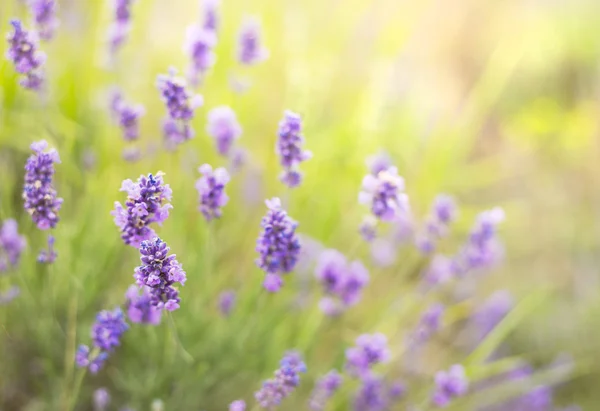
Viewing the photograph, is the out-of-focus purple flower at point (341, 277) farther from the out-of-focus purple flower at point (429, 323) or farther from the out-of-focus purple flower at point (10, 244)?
the out-of-focus purple flower at point (10, 244)

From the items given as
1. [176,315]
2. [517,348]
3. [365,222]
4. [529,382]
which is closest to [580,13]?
[517,348]

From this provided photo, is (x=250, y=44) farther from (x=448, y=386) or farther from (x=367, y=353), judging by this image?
(x=448, y=386)

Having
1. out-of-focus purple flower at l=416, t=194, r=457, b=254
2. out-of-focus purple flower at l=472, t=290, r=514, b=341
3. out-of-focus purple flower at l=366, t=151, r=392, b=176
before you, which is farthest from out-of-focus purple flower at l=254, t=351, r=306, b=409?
out-of-focus purple flower at l=472, t=290, r=514, b=341

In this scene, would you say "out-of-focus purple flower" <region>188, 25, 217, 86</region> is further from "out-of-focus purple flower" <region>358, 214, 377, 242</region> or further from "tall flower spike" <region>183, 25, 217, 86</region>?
"out-of-focus purple flower" <region>358, 214, 377, 242</region>

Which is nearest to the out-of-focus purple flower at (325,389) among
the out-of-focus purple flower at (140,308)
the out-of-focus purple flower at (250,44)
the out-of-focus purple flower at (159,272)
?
the out-of-focus purple flower at (140,308)

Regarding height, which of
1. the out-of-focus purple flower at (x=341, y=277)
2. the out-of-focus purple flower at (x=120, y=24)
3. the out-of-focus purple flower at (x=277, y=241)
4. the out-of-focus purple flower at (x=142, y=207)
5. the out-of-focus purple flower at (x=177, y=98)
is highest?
the out-of-focus purple flower at (x=120, y=24)
